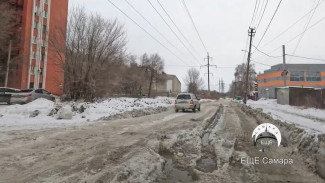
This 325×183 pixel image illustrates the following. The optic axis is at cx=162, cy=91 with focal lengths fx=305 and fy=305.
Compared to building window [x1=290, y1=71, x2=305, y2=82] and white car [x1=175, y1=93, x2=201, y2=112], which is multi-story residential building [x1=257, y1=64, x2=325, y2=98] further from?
white car [x1=175, y1=93, x2=201, y2=112]

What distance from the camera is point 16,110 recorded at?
1759 centimetres

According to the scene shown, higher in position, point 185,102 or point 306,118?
point 185,102

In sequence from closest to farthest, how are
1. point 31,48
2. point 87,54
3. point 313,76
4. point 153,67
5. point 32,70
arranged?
1. point 87,54
2. point 31,48
3. point 32,70
4. point 153,67
5. point 313,76

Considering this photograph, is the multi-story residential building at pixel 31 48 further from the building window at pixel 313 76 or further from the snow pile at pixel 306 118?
the building window at pixel 313 76

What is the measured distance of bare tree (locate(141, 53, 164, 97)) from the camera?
267 ft

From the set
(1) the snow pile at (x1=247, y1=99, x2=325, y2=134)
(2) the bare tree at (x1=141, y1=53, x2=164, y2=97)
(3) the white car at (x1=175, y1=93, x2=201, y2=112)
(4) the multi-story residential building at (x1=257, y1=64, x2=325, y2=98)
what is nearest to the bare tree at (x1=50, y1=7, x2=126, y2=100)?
(3) the white car at (x1=175, y1=93, x2=201, y2=112)

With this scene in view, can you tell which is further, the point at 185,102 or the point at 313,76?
the point at 313,76

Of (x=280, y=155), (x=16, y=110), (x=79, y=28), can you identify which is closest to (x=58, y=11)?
(x=79, y=28)

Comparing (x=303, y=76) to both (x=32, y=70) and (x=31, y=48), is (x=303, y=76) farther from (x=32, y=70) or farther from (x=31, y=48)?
(x=31, y=48)

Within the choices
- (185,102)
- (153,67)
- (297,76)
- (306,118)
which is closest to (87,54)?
(185,102)

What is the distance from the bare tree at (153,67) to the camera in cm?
8150

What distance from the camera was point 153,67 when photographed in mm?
82000

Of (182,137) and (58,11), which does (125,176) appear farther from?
(58,11)

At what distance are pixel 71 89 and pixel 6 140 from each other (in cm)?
1911
